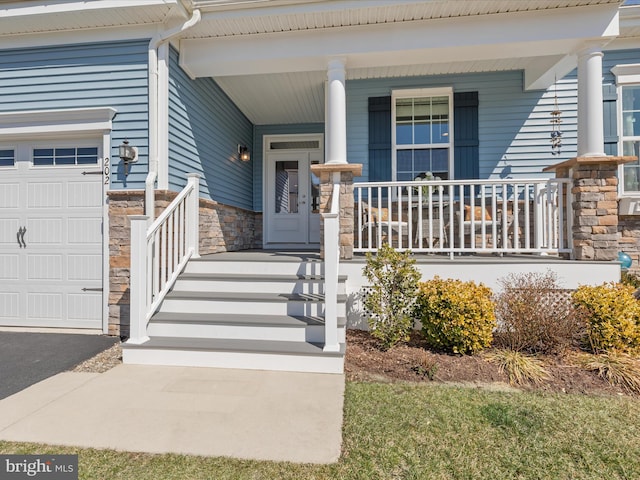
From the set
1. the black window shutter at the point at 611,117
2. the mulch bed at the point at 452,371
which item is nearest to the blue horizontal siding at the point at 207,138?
the mulch bed at the point at 452,371

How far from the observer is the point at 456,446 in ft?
6.13

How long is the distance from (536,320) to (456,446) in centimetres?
179

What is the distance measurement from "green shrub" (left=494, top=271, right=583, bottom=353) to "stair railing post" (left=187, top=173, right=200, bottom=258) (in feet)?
11.3

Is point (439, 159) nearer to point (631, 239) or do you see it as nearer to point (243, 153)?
point (631, 239)

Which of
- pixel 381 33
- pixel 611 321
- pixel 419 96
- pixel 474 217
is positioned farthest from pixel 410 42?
pixel 611 321

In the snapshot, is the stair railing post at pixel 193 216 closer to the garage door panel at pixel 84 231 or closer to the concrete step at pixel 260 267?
the concrete step at pixel 260 267

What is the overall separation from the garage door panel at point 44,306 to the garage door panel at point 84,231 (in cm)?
72

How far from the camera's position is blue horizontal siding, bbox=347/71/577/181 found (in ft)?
17.5

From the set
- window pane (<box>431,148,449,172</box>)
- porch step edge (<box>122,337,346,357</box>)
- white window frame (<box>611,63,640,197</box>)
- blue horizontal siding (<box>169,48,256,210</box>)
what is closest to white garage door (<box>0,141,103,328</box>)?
blue horizontal siding (<box>169,48,256,210</box>)

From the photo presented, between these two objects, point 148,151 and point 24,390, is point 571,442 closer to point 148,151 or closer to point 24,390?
point 24,390

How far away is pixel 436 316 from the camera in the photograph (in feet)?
10.3

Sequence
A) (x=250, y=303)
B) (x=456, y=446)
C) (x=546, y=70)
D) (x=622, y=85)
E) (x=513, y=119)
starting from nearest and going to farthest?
1. (x=456, y=446)
2. (x=250, y=303)
3. (x=546, y=70)
4. (x=622, y=85)
5. (x=513, y=119)

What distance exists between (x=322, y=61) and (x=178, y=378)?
3752 mm

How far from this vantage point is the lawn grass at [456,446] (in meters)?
1.67
